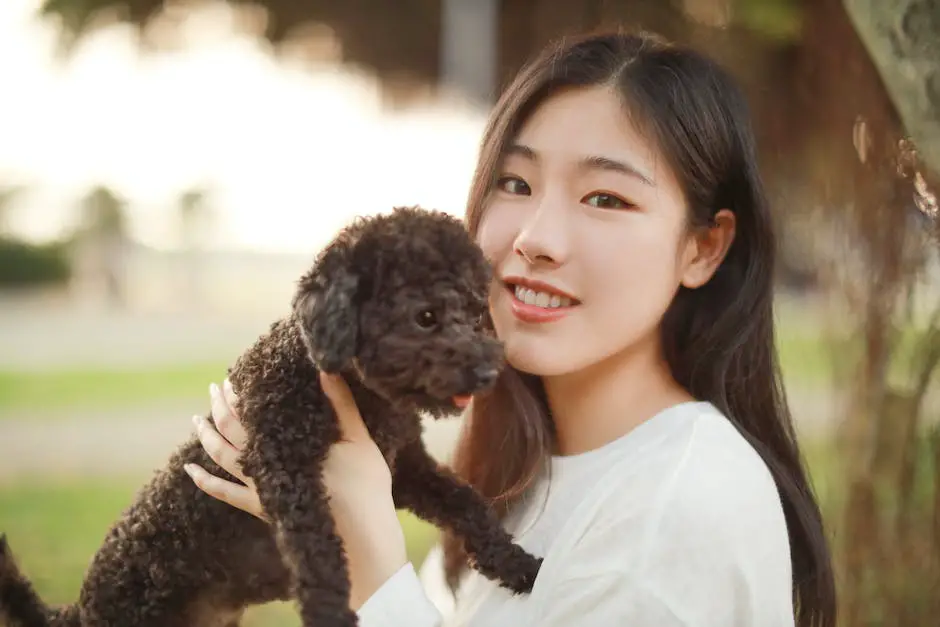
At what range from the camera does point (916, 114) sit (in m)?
1.35

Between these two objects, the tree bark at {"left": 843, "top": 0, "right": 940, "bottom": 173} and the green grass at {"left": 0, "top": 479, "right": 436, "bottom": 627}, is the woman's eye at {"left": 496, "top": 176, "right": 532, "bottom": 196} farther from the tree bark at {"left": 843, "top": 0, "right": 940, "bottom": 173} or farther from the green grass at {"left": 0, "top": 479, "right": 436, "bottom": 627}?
Result: the green grass at {"left": 0, "top": 479, "right": 436, "bottom": 627}

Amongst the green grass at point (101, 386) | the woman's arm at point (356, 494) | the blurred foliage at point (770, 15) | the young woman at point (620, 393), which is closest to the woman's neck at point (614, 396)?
the young woman at point (620, 393)

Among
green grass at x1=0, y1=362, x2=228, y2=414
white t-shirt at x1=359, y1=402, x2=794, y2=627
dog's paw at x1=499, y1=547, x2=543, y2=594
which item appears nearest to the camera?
white t-shirt at x1=359, y1=402, x2=794, y2=627

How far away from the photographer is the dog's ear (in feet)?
2.96

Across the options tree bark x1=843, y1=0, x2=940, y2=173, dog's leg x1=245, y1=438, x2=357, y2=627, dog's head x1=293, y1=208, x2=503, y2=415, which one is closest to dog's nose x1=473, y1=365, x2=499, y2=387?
dog's head x1=293, y1=208, x2=503, y2=415

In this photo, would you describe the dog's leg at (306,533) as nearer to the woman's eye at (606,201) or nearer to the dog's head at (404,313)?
the dog's head at (404,313)

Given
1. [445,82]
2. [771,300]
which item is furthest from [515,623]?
[445,82]

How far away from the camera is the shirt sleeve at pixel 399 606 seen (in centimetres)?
103

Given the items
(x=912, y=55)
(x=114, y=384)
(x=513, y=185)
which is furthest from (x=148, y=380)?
(x=912, y=55)

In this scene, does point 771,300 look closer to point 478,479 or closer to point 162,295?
point 478,479

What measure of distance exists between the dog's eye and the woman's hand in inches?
5.9

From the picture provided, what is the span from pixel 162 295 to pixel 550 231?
163cm

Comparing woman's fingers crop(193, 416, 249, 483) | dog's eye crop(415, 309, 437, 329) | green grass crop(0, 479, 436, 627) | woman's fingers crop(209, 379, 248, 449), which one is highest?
dog's eye crop(415, 309, 437, 329)

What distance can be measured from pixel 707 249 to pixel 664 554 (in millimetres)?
557
